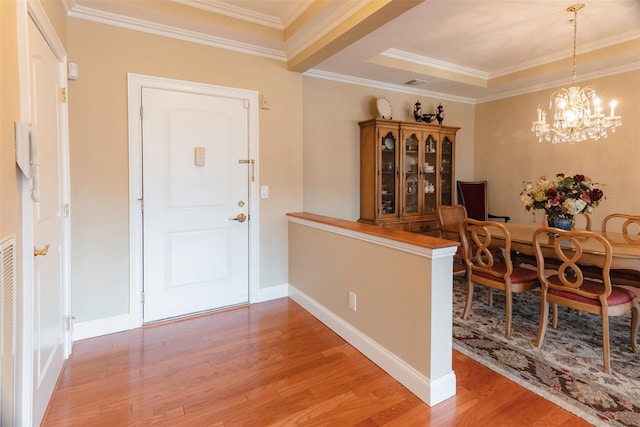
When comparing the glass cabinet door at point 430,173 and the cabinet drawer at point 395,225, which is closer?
the cabinet drawer at point 395,225

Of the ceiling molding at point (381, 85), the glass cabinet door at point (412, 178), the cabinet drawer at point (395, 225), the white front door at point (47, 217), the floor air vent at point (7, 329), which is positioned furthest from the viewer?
the glass cabinet door at point (412, 178)

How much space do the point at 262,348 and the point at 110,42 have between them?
103 inches

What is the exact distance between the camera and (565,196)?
2.76 meters

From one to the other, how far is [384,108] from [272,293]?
264 centimetres

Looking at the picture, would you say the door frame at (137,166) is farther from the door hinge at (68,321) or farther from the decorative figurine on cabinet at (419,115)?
the decorative figurine on cabinet at (419,115)

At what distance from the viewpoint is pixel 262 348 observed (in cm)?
244

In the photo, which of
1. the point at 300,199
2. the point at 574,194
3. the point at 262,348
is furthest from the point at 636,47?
the point at 262,348

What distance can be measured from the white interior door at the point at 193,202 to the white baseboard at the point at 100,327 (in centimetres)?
18

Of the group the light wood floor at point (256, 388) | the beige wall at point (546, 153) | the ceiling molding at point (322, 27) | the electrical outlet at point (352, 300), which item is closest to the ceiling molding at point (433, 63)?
the beige wall at point (546, 153)

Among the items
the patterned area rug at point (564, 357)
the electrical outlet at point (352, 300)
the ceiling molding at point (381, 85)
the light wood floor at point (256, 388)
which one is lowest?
the light wood floor at point (256, 388)

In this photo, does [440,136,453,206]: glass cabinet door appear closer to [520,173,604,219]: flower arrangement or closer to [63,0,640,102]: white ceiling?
[63,0,640,102]: white ceiling

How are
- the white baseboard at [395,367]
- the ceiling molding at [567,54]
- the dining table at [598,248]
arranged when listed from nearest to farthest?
the white baseboard at [395,367]
the dining table at [598,248]
the ceiling molding at [567,54]

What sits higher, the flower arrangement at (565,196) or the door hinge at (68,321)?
the flower arrangement at (565,196)

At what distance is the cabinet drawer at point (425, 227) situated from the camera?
443 cm
